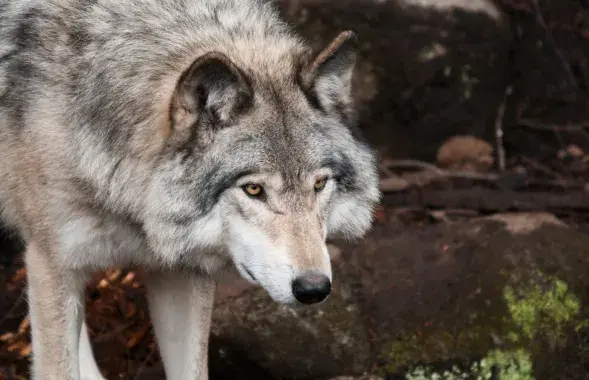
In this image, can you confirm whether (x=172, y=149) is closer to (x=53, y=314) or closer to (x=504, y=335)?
(x=53, y=314)

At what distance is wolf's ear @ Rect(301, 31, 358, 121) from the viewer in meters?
4.19

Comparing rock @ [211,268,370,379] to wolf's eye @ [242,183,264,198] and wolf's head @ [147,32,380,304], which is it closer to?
wolf's head @ [147,32,380,304]

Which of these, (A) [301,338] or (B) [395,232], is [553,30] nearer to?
(B) [395,232]

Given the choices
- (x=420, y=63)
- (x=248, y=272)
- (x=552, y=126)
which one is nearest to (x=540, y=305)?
(x=248, y=272)

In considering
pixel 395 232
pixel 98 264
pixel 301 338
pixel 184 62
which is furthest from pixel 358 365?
pixel 184 62

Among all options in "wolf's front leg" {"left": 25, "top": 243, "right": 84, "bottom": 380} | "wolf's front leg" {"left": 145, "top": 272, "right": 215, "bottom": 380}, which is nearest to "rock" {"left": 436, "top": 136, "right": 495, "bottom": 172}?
"wolf's front leg" {"left": 145, "top": 272, "right": 215, "bottom": 380}

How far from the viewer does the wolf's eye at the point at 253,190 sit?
3.98 m

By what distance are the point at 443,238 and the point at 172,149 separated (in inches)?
102

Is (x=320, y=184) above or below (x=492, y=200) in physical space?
above

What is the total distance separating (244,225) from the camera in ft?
13.1

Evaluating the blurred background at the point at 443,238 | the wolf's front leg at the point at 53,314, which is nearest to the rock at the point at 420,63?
the blurred background at the point at 443,238

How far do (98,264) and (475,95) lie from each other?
14.2 ft

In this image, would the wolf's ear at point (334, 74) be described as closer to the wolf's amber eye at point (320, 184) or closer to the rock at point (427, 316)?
the wolf's amber eye at point (320, 184)

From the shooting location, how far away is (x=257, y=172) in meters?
3.97
